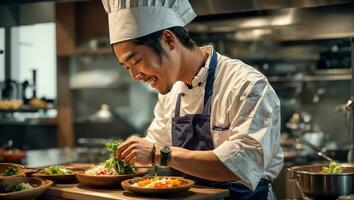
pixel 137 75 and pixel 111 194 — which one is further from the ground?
pixel 137 75

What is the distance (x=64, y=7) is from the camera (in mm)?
6328

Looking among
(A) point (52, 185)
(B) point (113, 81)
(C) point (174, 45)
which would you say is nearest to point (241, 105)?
(C) point (174, 45)

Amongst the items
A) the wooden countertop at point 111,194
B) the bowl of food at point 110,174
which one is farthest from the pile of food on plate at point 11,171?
the bowl of food at point 110,174

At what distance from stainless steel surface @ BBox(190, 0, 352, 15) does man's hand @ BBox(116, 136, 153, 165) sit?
4.72 ft

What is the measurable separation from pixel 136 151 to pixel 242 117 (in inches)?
17.6

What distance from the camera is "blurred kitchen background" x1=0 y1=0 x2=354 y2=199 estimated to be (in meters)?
4.50

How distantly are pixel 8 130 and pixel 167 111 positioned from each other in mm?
4190

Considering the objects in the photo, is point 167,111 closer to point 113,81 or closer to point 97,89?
point 113,81

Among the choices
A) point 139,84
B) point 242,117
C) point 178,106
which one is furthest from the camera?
point 139,84

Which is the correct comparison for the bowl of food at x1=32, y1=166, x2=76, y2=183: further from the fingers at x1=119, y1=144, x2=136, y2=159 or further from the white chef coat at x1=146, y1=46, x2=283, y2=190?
the white chef coat at x1=146, y1=46, x2=283, y2=190

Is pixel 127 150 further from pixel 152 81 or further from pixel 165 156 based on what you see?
pixel 152 81

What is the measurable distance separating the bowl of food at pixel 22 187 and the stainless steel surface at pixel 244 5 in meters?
1.61

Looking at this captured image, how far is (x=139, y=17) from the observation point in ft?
7.36

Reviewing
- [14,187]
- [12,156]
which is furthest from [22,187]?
[12,156]
